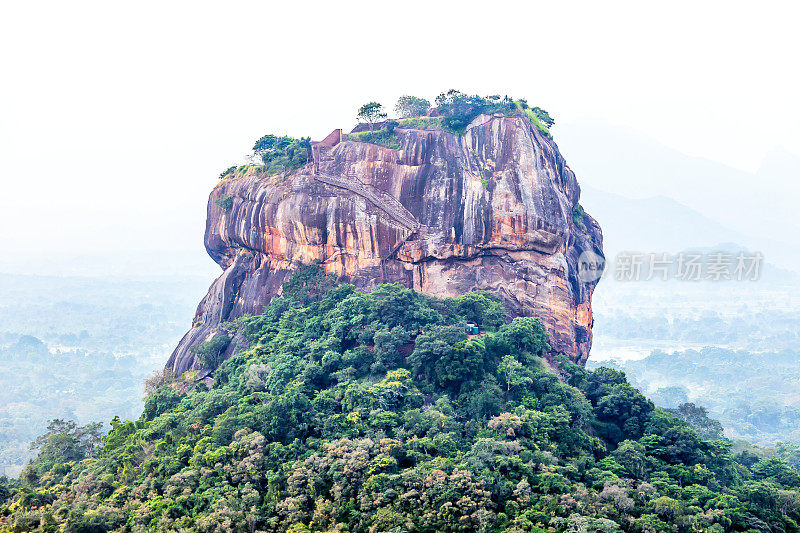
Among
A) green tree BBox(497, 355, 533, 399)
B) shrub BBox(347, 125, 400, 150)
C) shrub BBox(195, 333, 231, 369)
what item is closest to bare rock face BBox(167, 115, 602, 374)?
shrub BBox(347, 125, 400, 150)

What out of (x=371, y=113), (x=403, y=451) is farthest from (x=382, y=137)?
(x=403, y=451)

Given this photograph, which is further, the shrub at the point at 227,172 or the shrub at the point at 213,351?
the shrub at the point at 227,172

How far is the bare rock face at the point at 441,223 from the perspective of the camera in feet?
94.6

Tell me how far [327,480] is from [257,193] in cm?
1780

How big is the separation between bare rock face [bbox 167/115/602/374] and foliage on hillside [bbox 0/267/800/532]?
2.29 metres

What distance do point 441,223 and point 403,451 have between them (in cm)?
1285

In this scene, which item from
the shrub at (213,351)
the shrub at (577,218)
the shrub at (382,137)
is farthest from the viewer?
the shrub at (577,218)

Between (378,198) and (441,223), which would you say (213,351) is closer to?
(378,198)

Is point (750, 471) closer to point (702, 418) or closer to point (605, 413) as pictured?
point (605, 413)

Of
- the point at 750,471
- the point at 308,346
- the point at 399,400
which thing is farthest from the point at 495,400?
the point at 750,471

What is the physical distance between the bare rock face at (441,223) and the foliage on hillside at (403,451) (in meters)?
2.29

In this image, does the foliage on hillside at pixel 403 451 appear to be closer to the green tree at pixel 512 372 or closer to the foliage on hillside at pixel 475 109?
the green tree at pixel 512 372

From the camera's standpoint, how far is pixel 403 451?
19484 mm

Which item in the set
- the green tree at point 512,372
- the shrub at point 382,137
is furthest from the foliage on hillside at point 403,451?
the shrub at point 382,137
